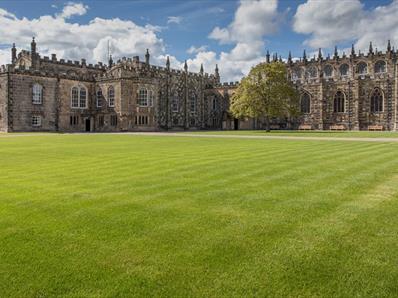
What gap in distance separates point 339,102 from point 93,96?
4016 cm

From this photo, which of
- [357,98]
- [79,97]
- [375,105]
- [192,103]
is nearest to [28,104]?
[79,97]

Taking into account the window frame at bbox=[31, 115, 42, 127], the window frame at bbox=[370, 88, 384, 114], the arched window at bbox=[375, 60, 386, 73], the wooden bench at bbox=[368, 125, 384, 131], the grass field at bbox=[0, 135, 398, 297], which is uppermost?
the arched window at bbox=[375, 60, 386, 73]

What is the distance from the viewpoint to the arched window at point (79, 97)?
183 feet

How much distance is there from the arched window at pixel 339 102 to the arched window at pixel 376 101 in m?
4.28

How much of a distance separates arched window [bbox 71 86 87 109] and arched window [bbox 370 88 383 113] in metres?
45.2

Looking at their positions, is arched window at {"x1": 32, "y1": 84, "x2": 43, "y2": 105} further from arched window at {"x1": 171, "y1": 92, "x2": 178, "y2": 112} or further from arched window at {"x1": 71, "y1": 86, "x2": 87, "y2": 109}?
arched window at {"x1": 171, "y1": 92, "x2": 178, "y2": 112}

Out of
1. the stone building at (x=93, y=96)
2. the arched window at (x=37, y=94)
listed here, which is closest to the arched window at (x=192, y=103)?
the stone building at (x=93, y=96)

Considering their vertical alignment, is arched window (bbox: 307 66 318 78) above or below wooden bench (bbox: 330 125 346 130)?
above

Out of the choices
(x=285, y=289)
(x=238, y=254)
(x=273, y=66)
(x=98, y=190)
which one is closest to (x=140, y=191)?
(x=98, y=190)

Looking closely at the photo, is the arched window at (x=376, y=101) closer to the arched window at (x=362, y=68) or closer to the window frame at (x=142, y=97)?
the arched window at (x=362, y=68)

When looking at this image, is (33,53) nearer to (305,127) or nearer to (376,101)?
(305,127)

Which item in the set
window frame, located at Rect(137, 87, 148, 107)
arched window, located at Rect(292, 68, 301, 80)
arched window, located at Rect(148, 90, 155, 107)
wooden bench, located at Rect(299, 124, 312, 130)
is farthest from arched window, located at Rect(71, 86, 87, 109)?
arched window, located at Rect(292, 68, 301, 80)

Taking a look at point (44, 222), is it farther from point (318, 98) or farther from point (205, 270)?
point (318, 98)

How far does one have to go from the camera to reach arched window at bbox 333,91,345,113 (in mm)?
58594
